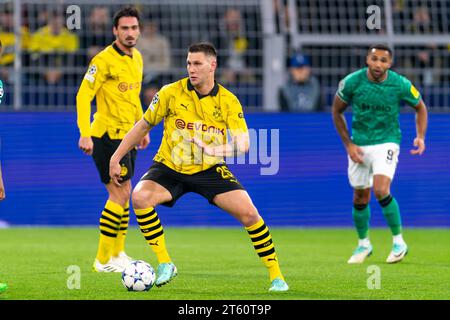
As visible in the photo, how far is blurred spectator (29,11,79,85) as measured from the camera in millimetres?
16172

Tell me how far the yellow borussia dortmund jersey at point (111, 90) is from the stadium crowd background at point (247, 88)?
532 cm

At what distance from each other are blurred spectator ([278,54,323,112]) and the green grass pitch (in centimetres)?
178

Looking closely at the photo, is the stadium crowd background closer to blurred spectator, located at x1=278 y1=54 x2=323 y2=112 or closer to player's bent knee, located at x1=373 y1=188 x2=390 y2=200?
blurred spectator, located at x1=278 y1=54 x2=323 y2=112

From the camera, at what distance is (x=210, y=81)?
898cm

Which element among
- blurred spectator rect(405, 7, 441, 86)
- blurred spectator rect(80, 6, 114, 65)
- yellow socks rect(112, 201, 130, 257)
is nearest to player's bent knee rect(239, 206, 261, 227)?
yellow socks rect(112, 201, 130, 257)

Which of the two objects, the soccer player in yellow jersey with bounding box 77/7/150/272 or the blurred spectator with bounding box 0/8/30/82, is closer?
the soccer player in yellow jersey with bounding box 77/7/150/272

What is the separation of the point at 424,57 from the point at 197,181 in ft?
28.6

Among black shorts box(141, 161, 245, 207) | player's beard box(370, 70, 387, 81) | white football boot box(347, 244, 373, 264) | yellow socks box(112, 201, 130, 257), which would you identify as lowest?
white football boot box(347, 244, 373, 264)

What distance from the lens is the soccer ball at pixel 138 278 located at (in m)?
8.63

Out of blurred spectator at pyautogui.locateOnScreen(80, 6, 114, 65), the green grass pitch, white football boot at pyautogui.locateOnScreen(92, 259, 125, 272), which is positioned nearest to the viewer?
the green grass pitch

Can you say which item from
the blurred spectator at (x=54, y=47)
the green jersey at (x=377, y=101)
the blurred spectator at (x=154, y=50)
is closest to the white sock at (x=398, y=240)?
the green jersey at (x=377, y=101)

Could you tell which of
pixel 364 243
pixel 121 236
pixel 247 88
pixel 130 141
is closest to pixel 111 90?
pixel 121 236

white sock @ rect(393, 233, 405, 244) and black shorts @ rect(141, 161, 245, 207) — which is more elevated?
black shorts @ rect(141, 161, 245, 207)
